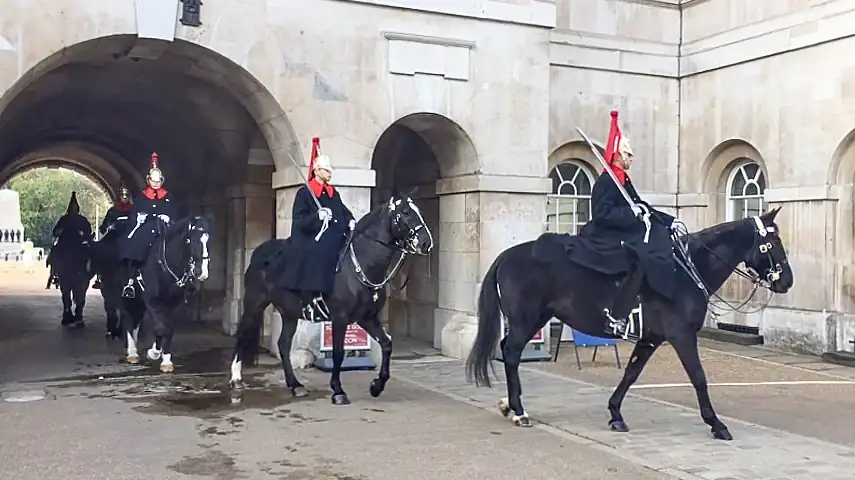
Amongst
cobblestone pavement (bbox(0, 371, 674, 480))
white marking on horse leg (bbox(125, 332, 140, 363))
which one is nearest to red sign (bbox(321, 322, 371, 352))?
cobblestone pavement (bbox(0, 371, 674, 480))

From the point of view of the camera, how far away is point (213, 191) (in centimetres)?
1547

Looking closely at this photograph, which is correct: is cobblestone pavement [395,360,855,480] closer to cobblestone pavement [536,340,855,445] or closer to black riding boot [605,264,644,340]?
cobblestone pavement [536,340,855,445]

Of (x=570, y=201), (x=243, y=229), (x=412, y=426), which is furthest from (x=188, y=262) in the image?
(x=570, y=201)

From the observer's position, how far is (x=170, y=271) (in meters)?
9.98

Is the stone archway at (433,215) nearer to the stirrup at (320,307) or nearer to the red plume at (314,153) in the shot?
the red plume at (314,153)

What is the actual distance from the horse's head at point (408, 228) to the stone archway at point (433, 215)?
2155mm

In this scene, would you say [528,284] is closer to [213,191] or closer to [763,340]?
[763,340]

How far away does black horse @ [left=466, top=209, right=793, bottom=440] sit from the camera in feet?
23.7

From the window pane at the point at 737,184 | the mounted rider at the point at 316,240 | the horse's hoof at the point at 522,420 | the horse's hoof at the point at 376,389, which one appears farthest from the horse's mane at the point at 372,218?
the window pane at the point at 737,184

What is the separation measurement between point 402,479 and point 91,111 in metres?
12.2

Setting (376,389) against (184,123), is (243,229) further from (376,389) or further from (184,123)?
(376,389)

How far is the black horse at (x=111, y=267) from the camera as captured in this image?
40.3ft

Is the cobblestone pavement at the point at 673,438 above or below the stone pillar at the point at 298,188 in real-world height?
below

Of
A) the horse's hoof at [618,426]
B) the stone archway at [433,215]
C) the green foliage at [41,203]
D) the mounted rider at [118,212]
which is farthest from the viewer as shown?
the green foliage at [41,203]
